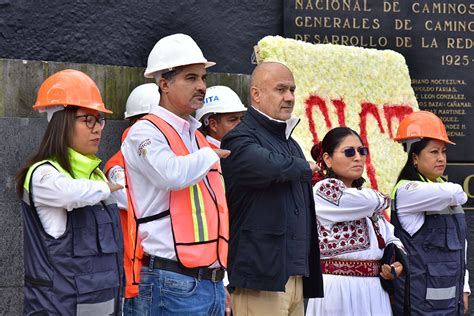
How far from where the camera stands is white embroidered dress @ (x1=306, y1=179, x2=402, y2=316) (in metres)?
5.24

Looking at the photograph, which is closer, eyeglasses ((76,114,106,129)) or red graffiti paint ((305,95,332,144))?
eyeglasses ((76,114,106,129))

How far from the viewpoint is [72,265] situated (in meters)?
4.10

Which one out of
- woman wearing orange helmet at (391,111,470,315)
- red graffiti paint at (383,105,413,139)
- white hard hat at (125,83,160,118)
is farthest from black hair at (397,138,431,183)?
white hard hat at (125,83,160,118)

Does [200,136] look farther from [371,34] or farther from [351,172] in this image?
[371,34]

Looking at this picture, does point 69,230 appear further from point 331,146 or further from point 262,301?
point 331,146

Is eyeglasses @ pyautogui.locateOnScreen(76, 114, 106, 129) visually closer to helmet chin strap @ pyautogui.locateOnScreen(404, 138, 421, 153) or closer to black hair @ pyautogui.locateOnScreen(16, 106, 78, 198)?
black hair @ pyautogui.locateOnScreen(16, 106, 78, 198)

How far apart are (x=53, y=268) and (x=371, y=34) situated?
432 cm

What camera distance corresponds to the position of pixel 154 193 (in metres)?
3.95

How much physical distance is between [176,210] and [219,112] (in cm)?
214

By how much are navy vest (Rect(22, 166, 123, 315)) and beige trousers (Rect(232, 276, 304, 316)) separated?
595 millimetres

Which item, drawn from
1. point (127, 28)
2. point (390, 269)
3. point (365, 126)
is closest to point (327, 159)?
point (390, 269)

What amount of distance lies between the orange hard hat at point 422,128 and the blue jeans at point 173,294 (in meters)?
2.66

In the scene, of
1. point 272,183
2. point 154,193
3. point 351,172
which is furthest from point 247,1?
point 154,193

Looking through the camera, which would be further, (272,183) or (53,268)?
(272,183)
